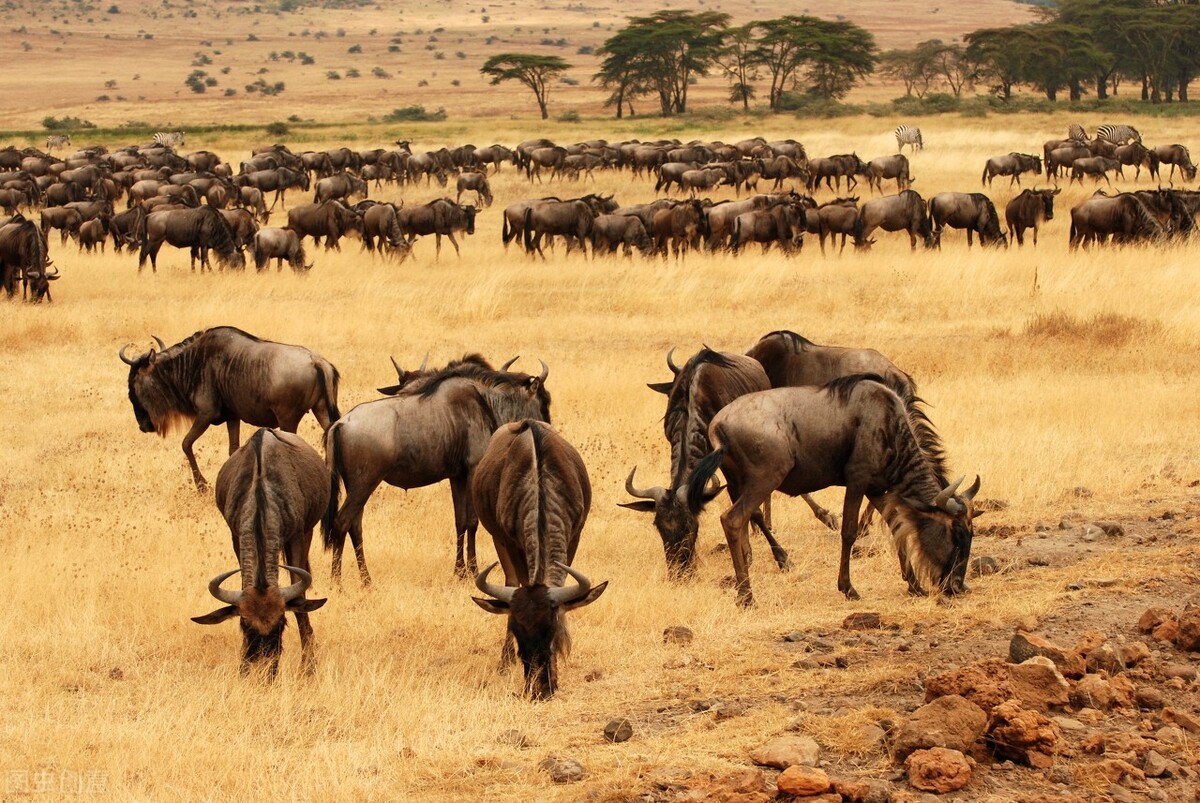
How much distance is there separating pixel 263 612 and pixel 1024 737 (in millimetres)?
3179

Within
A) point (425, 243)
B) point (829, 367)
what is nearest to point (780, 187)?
point (425, 243)

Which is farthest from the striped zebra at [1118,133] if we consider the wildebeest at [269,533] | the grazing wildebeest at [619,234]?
the wildebeest at [269,533]

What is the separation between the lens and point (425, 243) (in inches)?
1110

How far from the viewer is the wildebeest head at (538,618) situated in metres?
5.80

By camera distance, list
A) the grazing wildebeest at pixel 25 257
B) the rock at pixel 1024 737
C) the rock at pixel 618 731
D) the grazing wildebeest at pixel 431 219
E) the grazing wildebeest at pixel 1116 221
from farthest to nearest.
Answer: the grazing wildebeest at pixel 431 219
the grazing wildebeest at pixel 1116 221
the grazing wildebeest at pixel 25 257
the rock at pixel 618 731
the rock at pixel 1024 737

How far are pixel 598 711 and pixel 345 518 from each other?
8.43 feet

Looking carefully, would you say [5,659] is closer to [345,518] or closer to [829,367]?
[345,518]

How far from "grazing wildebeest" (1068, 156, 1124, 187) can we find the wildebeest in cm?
2916

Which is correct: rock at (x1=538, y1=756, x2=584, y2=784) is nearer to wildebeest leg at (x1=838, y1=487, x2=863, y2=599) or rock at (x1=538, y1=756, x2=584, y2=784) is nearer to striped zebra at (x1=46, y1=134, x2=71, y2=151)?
wildebeest leg at (x1=838, y1=487, x2=863, y2=599)

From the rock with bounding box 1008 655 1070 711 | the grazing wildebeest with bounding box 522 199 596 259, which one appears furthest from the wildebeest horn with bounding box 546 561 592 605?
the grazing wildebeest with bounding box 522 199 596 259

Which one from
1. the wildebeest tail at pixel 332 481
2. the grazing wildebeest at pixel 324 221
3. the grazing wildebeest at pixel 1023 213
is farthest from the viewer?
the grazing wildebeest at pixel 324 221

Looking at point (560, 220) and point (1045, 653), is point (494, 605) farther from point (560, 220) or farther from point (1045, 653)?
point (560, 220)

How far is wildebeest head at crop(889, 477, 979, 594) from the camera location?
7.15 meters

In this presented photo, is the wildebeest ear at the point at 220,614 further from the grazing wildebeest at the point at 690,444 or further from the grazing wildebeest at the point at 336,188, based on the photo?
the grazing wildebeest at the point at 336,188
